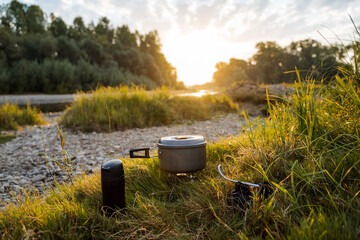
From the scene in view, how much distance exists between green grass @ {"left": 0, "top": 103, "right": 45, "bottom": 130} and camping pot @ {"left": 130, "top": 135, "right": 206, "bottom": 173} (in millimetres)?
6535

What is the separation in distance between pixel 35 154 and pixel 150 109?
352 centimetres

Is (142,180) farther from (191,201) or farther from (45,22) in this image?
(45,22)

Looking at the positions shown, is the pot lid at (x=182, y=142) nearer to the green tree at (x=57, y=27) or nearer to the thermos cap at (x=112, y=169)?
the thermos cap at (x=112, y=169)

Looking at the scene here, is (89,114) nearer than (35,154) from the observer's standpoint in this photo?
No

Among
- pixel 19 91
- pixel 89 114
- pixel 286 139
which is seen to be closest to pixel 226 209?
pixel 286 139

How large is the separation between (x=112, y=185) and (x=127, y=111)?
523cm

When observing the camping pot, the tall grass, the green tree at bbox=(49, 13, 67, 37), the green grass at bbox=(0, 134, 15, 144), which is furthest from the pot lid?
the green tree at bbox=(49, 13, 67, 37)

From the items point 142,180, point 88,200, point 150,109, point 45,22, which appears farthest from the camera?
point 45,22

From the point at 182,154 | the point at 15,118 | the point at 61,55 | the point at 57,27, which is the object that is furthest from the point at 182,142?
the point at 57,27

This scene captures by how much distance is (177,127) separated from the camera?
6.82 m

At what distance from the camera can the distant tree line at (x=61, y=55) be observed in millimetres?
21250

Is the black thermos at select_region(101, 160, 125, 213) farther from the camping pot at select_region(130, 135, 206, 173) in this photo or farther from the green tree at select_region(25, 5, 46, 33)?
the green tree at select_region(25, 5, 46, 33)

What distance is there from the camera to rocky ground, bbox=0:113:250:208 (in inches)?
129

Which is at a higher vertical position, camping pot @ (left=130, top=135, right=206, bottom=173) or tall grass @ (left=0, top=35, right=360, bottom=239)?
camping pot @ (left=130, top=135, right=206, bottom=173)
